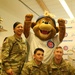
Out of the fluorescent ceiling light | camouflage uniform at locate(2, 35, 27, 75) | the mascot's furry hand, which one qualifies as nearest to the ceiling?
the fluorescent ceiling light

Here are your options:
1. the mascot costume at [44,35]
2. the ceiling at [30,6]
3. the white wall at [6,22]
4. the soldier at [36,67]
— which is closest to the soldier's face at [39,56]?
the soldier at [36,67]

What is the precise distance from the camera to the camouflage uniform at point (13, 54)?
239 centimetres

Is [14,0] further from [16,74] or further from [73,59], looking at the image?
[16,74]

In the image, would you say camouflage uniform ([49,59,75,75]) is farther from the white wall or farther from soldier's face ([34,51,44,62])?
the white wall

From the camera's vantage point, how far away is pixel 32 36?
9.57 ft

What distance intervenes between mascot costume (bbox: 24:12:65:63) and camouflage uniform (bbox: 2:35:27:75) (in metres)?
0.28

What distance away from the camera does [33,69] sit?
2447 millimetres

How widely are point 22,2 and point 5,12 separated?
689mm

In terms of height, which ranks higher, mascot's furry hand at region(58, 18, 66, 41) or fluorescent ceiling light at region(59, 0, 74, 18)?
fluorescent ceiling light at region(59, 0, 74, 18)

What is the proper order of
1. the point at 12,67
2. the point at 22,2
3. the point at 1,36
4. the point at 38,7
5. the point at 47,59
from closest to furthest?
the point at 12,67 → the point at 47,59 → the point at 1,36 → the point at 22,2 → the point at 38,7

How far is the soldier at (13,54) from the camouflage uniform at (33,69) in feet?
0.36

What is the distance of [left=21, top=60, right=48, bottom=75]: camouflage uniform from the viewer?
7.98ft

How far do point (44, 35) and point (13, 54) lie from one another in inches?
24.2

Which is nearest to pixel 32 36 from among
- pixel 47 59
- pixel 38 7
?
pixel 47 59
